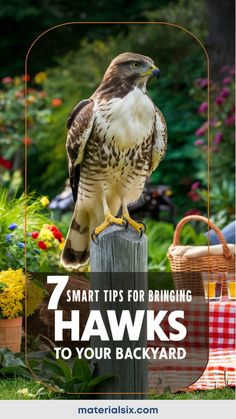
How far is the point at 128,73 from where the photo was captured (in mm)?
3475

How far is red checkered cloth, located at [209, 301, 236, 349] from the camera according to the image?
14.5ft

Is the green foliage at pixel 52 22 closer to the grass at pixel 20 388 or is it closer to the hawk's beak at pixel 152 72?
the grass at pixel 20 388

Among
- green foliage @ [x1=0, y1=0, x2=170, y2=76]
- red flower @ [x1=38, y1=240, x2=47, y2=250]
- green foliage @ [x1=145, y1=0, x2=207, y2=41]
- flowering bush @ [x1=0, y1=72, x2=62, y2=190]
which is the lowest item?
red flower @ [x1=38, y1=240, x2=47, y2=250]

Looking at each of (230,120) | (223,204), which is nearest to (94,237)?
(223,204)

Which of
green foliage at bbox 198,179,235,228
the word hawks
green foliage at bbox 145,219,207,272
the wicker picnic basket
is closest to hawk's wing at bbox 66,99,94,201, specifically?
the word hawks

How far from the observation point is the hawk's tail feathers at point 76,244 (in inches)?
152

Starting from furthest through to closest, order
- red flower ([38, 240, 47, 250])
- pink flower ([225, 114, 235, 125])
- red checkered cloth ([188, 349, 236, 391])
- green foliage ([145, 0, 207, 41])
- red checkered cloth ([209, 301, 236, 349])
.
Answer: green foliage ([145, 0, 207, 41]) < pink flower ([225, 114, 235, 125]) < red flower ([38, 240, 47, 250]) < red checkered cloth ([209, 301, 236, 349]) < red checkered cloth ([188, 349, 236, 391])

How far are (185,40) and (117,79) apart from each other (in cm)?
738

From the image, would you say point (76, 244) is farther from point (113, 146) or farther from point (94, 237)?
point (113, 146)

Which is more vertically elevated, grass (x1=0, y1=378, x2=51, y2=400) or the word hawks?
the word hawks

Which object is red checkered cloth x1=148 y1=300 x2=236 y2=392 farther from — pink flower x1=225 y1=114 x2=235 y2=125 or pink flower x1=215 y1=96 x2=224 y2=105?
pink flower x1=215 y1=96 x2=224 y2=105

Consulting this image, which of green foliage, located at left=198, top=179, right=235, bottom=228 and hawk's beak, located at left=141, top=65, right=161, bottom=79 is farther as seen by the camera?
green foliage, located at left=198, top=179, right=235, bottom=228

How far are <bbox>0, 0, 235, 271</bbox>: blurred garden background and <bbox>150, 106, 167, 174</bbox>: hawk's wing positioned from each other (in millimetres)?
1124

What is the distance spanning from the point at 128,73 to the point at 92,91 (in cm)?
692
